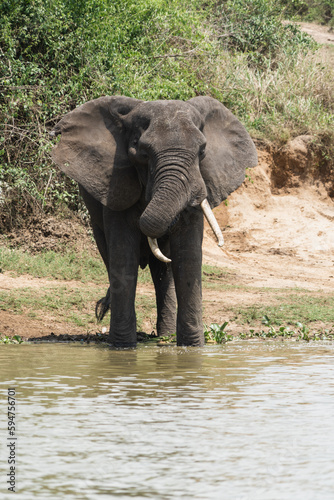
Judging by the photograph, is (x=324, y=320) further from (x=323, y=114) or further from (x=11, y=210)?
(x=323, y=114)

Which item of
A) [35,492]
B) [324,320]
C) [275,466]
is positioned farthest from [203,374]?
[324,320]

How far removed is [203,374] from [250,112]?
12721mm

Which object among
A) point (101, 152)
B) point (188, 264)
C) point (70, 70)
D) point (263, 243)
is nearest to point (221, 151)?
point (101, 152)

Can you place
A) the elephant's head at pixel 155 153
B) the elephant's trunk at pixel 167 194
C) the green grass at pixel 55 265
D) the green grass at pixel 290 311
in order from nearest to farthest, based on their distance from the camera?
the elephant's trunk at pixel 167 194 < the elephant's head at pixel 155 153 < the green grass at pixel 290 311 < the green grass at pixel 55 265

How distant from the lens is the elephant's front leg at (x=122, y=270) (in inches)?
285

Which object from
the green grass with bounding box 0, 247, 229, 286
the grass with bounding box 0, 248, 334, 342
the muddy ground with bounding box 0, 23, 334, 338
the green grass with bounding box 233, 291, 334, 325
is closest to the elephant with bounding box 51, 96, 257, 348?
the grass with bounding box 0, 248, 334, 342

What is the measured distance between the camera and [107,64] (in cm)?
1370

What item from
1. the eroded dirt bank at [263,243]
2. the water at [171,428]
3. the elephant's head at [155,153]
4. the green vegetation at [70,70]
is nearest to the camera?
the water at [171,428]

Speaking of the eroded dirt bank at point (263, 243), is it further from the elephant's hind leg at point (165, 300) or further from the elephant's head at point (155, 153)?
the elephant's head at point (155, 153)

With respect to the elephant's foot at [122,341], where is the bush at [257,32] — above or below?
above

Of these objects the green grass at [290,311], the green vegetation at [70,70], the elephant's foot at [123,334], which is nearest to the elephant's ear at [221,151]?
the elephant's foot at [123,334]

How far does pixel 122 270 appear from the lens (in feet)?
23.7

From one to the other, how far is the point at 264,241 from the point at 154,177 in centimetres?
964

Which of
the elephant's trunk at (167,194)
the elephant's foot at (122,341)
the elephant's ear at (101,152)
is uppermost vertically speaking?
the elephant's ear at (101,152)
